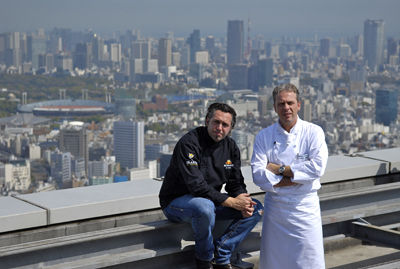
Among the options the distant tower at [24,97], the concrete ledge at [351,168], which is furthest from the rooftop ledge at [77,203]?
the distant tower at [24,97]

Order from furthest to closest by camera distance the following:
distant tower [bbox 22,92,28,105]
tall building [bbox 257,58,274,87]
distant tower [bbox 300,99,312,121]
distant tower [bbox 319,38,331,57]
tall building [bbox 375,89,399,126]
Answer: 1. distant tower [bbox 319,38,331,57]
2. tall building [bbox 257,58,274,87]
3. tall building [bbox 375,89,399,126]
4. distant tower [bbox 300,99,312,121]
5. distant tower [bbox 22,92,28,105]

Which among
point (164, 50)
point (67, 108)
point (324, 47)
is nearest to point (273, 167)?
point (67, 108)

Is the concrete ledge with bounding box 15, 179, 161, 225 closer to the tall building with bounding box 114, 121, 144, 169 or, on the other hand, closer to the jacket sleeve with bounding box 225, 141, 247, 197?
the jacket sleeve with bounding box 225, 141, 247, 197

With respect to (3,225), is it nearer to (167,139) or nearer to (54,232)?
(54,232)

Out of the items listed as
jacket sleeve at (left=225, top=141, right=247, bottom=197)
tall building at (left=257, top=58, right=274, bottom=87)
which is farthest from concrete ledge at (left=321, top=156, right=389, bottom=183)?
tall building at (left=257, top=58, right=274, bottom=87)

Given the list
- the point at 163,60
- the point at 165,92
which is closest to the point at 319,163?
the point at 165,92

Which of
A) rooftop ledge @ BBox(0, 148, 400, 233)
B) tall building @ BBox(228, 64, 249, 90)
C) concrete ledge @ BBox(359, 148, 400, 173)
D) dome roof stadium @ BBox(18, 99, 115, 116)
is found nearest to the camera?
rooftop ledge @ BBox(0, 148, 400, 233)

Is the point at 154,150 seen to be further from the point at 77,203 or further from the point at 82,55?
the point at 77,203
